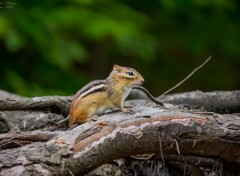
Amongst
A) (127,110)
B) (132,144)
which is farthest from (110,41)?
(132,144)

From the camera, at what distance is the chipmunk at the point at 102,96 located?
182 inches

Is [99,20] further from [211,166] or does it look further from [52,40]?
[211,166]

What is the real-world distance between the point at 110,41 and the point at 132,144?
7.11 metres

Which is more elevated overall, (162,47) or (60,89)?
(162,47)

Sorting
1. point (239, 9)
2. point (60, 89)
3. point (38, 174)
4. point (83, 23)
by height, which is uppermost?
point (239, 9)

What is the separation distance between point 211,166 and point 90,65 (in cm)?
777

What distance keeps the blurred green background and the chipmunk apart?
2789 millimetres

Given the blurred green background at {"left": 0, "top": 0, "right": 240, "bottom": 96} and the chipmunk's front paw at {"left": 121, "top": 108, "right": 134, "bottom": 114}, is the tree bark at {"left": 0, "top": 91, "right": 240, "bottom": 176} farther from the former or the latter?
the blurred green background at {"left": 0, "top": 0, "right": 240, "bottom": 96}

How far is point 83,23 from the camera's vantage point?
339 inches

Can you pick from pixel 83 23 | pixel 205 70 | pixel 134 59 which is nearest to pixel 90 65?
pixel 134 59

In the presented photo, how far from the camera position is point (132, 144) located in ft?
13.6

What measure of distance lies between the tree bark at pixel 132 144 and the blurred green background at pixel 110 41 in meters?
3.46

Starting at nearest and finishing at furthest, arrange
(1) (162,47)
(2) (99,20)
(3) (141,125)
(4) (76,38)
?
1. (3) (141,125)
2. (2) (99,20)
3. (4) (76,38)
4. (1) (162,47)

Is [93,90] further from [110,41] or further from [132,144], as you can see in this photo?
[110,41]
